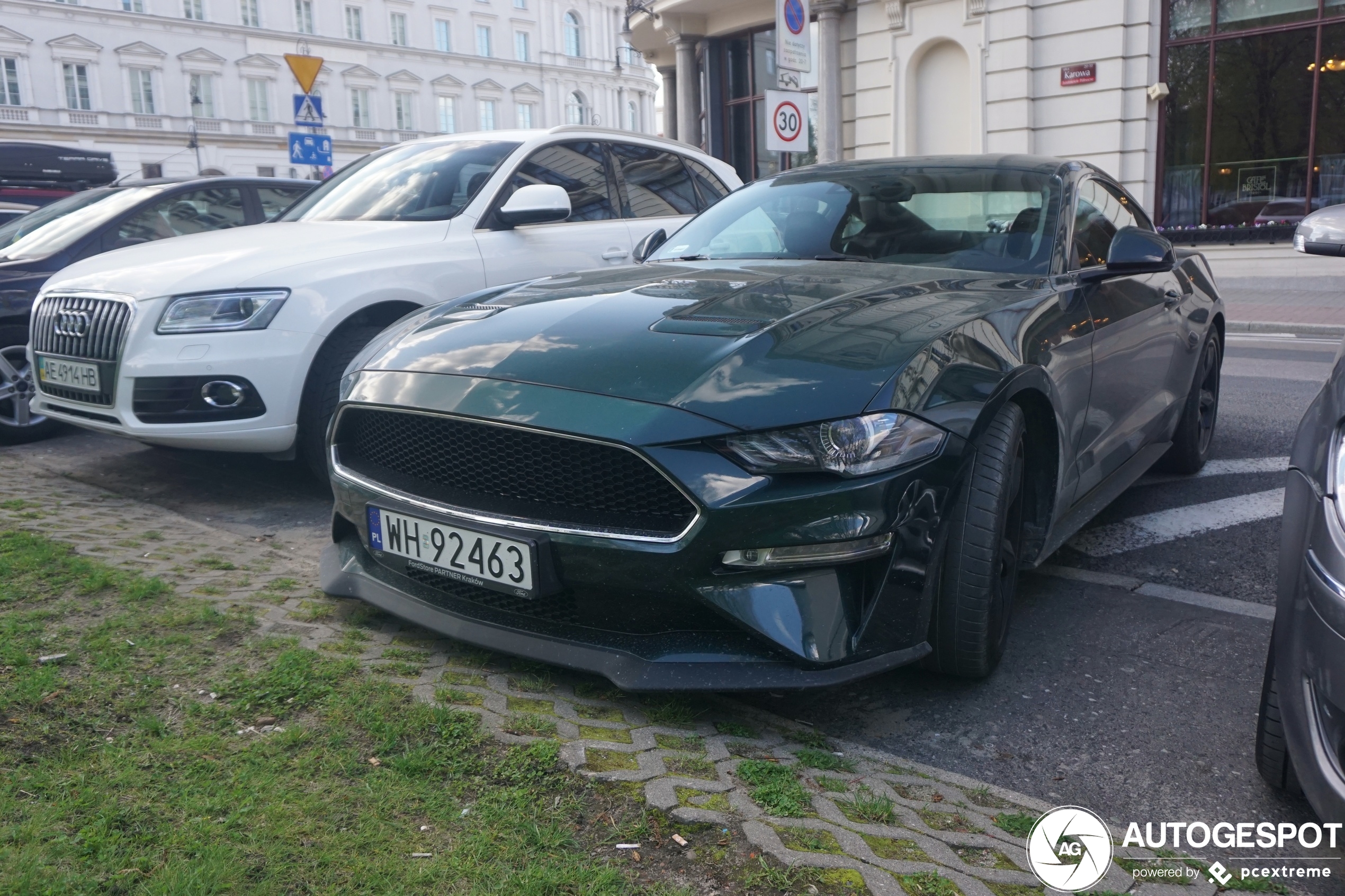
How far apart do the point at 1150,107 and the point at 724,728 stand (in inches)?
598

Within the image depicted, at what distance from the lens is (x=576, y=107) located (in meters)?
77.4

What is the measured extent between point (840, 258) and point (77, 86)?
62410mm

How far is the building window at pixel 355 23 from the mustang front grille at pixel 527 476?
69298 millimetres

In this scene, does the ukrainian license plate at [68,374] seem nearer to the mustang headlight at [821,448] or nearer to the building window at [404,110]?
the mustang headlight at [821,448]

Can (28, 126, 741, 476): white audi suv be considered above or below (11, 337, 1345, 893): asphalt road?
above

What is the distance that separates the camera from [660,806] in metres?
2.19

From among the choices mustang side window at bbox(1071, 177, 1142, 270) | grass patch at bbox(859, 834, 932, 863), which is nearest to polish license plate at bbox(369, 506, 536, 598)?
grass patch at bbox(859, 834, 932, 863)

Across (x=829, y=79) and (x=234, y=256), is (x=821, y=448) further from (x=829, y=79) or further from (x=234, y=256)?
(x=829, y=79)

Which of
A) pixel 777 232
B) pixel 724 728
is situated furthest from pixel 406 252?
pixel 724 728

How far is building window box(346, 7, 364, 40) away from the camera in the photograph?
65.3 metres

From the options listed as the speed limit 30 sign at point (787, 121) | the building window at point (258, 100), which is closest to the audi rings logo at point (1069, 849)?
the speed limit 30 sign at point (787, 121)

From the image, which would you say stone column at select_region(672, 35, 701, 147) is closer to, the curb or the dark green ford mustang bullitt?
the curb

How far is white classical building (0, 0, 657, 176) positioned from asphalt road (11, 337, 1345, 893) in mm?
52031

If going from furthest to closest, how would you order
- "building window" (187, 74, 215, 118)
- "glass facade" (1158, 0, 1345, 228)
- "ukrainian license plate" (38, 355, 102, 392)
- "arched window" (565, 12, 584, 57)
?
"arched window" (565, 12, 584, 57) < "building window" (187, 74, 215, 118) < "glass facade" (1158, 0, 1345, 228) < "ukrainian license plate" (38, 355, 102, 392)
